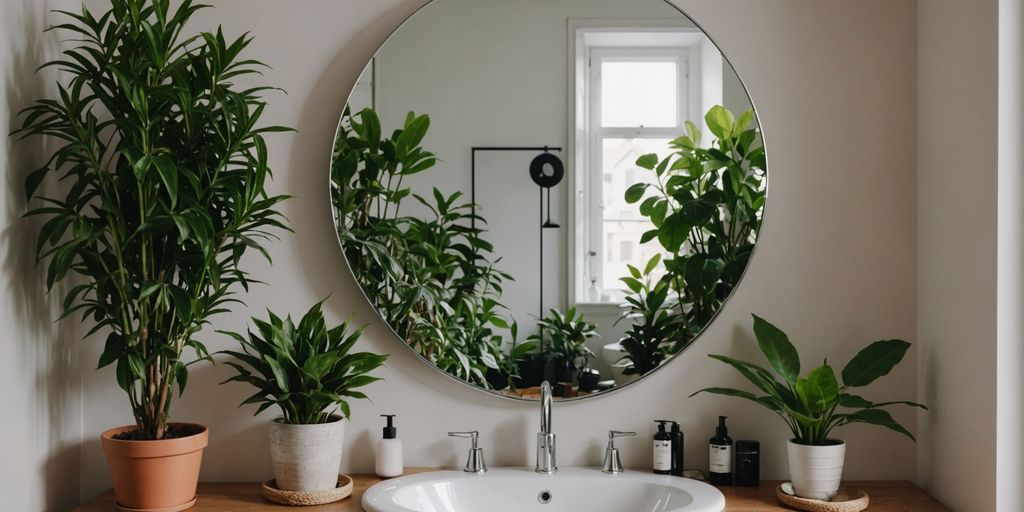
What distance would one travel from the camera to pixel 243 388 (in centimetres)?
192

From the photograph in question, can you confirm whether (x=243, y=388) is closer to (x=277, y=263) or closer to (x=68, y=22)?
(x=277, y=263)

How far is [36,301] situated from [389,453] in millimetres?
785

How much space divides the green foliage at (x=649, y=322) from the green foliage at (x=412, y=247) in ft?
0.91

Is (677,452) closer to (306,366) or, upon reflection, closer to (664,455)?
(664,455)

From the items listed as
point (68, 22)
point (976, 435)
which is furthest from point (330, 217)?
point (976, 435)

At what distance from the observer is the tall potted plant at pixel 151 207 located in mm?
1582

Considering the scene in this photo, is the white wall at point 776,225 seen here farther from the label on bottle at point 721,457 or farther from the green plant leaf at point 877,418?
the green plant leaf at point 877,418

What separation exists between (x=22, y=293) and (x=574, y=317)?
1.13m

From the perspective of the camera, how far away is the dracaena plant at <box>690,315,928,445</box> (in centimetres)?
170

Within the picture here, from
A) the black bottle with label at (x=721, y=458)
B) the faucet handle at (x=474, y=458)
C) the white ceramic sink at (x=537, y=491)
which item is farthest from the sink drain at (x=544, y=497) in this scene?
the black bottle with label at (x=721, y=458)

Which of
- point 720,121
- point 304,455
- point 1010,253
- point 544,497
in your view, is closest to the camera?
point 1010,253

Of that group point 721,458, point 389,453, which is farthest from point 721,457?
point 389,453

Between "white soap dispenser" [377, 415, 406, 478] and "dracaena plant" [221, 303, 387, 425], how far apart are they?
13 cm

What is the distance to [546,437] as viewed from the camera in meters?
1.84
